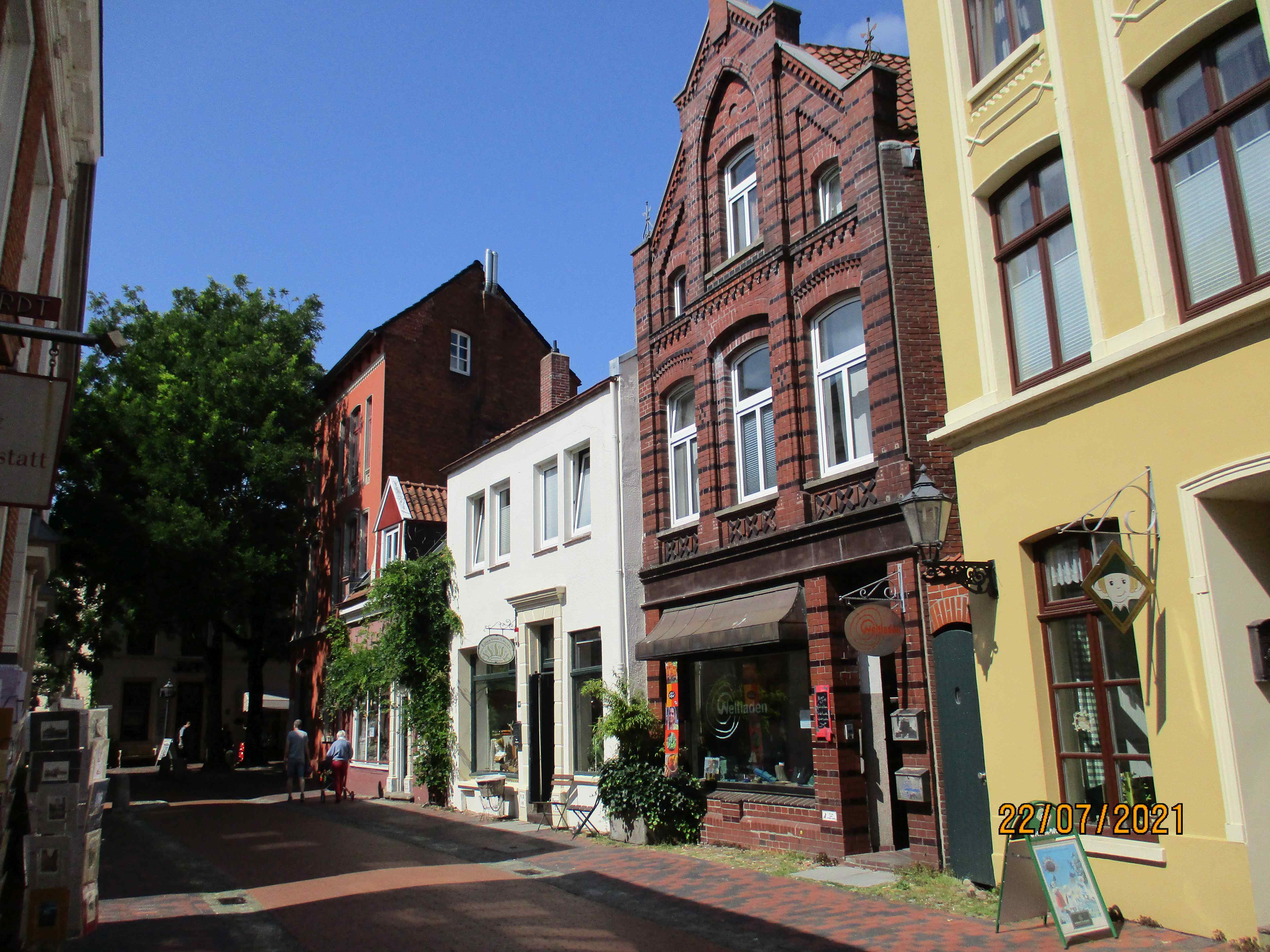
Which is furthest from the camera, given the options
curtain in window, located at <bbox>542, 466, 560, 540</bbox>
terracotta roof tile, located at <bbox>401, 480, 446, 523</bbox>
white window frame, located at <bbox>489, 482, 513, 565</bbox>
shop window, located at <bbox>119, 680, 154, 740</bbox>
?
shop window, located at <bbox>119, 680, 154, 740</bbox>

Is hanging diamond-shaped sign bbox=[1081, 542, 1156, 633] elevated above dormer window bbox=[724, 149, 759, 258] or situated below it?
below

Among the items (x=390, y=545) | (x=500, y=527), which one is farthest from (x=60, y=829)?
(x=390, y=545)

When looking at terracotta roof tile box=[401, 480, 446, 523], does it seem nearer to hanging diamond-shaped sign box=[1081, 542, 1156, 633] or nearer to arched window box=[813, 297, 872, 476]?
arched window box=[813, 297, 872, 476]

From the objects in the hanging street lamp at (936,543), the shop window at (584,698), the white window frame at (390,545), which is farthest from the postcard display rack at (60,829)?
the white window frame at (390,545)

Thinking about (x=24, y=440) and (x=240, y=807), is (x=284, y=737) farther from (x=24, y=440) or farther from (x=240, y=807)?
(x=24, y=440)

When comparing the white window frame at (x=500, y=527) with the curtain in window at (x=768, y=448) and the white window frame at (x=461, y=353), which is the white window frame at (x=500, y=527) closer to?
the curtain in window at (x=768, y=448)

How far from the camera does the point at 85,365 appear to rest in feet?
90.3

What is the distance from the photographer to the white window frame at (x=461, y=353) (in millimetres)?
27516

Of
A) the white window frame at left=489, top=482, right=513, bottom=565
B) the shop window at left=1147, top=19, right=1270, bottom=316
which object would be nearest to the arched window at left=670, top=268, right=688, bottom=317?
the white window frame at left=489, top=482, right=513, bottom=565

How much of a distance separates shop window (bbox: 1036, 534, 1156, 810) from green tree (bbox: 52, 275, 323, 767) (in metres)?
21.9

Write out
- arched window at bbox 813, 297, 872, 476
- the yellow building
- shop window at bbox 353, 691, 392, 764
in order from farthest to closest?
1. shop window at bbox 353, 691, 392, 764
2. arched window at bbox 813, 297, 872, 476
3. the yellow building

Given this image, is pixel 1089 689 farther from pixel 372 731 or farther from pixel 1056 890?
pixel 372 731

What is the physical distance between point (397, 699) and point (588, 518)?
8.28m

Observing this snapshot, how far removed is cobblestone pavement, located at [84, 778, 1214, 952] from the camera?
306 inches
